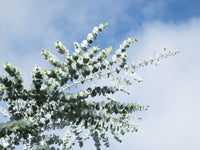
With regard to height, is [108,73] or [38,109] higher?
[108,73]

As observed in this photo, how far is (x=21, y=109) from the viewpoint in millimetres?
5375

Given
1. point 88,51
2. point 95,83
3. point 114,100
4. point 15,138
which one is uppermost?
point 88,51

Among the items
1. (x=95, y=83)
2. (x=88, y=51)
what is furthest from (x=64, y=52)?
(x=95, y=83)

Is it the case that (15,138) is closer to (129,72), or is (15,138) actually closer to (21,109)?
(21,109)

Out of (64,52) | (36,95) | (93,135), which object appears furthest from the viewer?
(93,135)

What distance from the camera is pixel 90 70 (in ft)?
17.9

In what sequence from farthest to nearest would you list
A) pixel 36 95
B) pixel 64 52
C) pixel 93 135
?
pixel 93 135 → pixel 64 52 → pixel 36 95

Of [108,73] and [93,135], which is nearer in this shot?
[108,73]

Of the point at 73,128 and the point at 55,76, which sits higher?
the point at 55,76

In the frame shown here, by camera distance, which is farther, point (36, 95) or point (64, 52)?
point (64, 52)

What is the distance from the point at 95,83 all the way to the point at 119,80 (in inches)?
19.0

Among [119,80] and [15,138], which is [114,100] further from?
[15,138]

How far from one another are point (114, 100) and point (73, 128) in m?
1.74

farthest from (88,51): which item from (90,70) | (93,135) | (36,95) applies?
(93,135)
